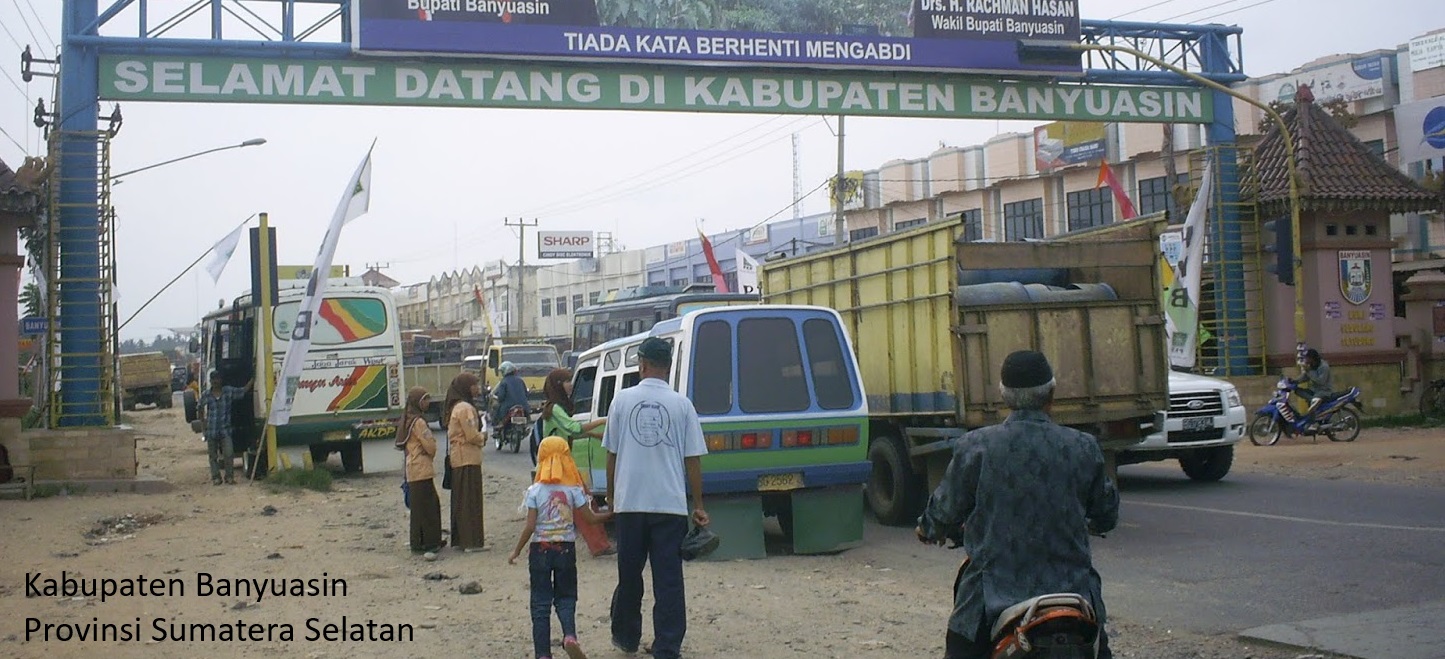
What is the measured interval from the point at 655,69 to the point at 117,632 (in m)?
13.3

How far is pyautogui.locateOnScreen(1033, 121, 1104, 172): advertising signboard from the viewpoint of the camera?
44094 mm

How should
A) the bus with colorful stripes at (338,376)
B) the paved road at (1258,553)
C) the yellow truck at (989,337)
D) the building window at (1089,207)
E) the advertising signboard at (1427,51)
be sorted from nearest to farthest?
1. the paved road at (1258,553)
2. the yellow truck at (989,337)
3. the bus with colorful stripes at (338,376)
4. the building window at (1089,207)
5. the advertising signboard at (1427,51)

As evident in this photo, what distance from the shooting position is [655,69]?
19.5 meters

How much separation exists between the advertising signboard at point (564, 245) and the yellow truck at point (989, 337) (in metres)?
73.8

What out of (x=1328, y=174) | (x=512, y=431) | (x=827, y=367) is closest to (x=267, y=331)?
(x=512, y=431)

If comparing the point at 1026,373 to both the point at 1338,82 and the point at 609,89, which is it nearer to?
the point at 609,89

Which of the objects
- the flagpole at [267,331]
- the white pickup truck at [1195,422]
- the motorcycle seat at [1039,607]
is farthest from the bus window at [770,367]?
the flagpole at [267,331]

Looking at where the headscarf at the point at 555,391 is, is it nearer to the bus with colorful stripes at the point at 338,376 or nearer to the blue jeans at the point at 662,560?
the blue jeans at the point at 662,560

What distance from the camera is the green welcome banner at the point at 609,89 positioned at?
17.8 m

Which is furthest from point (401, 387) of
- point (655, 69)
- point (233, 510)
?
point (655, 69)

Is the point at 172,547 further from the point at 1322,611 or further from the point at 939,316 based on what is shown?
the point at 1322,611

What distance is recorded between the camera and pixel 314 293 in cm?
1598

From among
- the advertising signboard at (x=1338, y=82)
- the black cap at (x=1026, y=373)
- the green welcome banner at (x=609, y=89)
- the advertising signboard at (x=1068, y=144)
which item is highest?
the advertising signboard at (x=1338, y=82)

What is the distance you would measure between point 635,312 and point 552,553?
15712 mm
